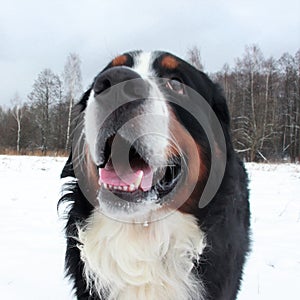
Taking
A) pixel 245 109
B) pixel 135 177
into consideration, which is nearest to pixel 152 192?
pixel 135 177

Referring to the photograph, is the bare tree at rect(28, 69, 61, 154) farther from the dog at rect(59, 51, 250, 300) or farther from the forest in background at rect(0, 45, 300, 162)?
the dog at rect(59, 51, 250, 300)

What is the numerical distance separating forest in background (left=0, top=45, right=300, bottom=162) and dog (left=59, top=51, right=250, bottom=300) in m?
20.3

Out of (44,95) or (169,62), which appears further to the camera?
(44,95)

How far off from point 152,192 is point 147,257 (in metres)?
0.46

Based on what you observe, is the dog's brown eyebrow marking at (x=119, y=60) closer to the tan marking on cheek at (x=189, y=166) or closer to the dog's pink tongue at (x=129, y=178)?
the tan marking on cheek at (x=189, y=166)

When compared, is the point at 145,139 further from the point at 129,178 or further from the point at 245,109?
the point at 245,109

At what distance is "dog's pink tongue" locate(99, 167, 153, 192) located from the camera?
1888 mm

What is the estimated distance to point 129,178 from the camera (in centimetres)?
190

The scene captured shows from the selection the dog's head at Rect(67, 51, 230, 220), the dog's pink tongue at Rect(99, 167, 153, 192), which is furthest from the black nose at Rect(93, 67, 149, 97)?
the dog's pink tongue at Rect(99, 167, 153, 192)

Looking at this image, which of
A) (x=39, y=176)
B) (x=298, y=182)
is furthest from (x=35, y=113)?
(x=298, y=182)

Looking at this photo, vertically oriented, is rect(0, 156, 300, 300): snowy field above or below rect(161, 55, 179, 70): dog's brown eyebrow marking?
below

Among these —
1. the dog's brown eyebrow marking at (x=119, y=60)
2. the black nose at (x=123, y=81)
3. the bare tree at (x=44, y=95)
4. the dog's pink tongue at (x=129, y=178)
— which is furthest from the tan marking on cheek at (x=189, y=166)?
the bare tree at (x=44, y=95)

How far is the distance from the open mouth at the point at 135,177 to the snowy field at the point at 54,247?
1439mm

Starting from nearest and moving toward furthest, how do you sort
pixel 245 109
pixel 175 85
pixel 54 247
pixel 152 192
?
pixel 152 192, pixel 175 85, pixel 54 247, pixel 245 109
